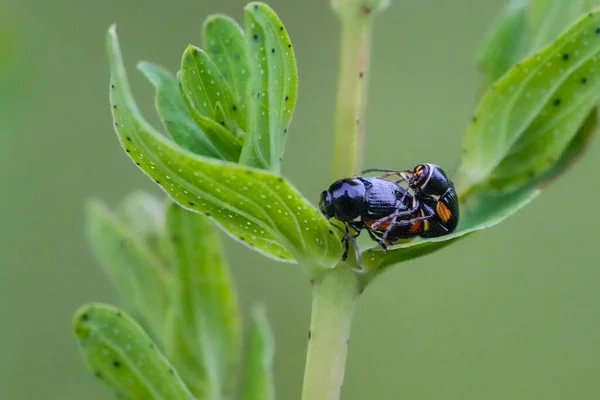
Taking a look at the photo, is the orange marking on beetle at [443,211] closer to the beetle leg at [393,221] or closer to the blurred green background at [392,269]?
the beetle leg at [393,221]

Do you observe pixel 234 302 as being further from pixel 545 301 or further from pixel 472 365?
pixel 545 301

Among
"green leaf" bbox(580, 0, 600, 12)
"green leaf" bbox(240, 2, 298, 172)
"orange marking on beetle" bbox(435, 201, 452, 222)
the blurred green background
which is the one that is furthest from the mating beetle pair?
the blurred green background

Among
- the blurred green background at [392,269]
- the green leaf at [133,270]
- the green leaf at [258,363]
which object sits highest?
the blurred green background at [392,269]

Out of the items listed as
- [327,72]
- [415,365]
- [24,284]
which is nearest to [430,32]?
[327,72]

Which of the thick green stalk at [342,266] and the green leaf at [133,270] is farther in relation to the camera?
the green leaf at [133,270]

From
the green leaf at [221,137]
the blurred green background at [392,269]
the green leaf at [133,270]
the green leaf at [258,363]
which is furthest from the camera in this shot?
the blurred green background at [392,269]

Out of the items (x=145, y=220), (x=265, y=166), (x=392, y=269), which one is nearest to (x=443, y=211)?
(x=265, y=166)

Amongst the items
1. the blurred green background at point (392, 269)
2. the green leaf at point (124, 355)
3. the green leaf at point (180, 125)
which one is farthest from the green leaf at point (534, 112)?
the blurred green background at point (392, 269)

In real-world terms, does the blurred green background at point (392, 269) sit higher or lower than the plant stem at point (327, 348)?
higher
